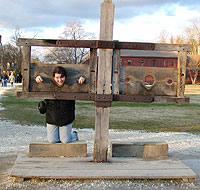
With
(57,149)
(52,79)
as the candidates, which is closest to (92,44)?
(52,79)

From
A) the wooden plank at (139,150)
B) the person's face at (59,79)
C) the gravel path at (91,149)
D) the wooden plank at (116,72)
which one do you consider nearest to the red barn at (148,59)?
the gravel path at (91,149)

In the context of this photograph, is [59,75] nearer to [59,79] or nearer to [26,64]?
[59,79]

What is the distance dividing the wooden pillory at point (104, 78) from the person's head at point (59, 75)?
9 cm

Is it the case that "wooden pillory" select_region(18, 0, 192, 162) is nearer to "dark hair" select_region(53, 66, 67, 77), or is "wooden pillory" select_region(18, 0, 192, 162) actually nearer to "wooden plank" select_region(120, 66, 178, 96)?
"wooden plank" select_region(120, 66, 178, 96)

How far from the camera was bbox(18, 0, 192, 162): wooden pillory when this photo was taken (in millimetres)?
4746

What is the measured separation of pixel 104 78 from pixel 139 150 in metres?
1.46

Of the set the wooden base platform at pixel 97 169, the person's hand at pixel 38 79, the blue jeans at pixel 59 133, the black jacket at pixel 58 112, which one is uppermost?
the person's hand at pixel 38 79

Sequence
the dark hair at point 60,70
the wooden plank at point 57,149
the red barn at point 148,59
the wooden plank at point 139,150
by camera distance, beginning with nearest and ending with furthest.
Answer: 1. the dark hair at point 60,70
2. the wooden plank at point 57,149
3. the wooden plank at point 139,150
4. the red barn at point 148,59

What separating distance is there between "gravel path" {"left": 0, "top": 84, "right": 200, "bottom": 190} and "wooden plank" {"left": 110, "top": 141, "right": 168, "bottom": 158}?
676 millimetres

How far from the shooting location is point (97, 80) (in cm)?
480

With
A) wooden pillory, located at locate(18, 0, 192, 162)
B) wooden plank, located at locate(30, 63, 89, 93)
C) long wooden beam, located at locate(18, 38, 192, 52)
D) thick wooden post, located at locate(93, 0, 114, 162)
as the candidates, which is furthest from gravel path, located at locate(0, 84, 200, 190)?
long wooden beam, located at locate(18, 38, 192, 52)

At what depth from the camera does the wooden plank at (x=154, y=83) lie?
16.1ft

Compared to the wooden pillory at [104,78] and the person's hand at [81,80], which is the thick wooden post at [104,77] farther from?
the person's hand at [81,80]

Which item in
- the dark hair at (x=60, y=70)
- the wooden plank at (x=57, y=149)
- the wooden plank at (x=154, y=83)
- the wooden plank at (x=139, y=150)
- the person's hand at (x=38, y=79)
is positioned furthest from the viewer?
the wooden plank at (x=139, y=150)
